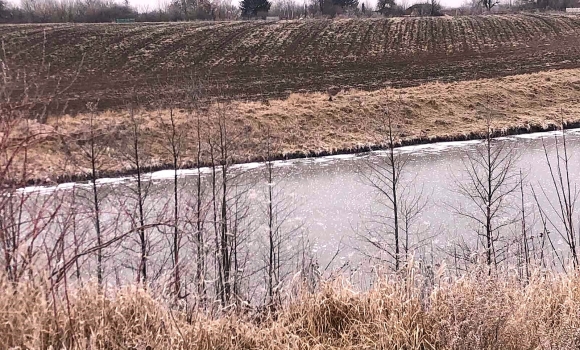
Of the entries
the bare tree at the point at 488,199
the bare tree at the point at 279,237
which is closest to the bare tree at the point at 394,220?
the bare tree at the point at 488,199

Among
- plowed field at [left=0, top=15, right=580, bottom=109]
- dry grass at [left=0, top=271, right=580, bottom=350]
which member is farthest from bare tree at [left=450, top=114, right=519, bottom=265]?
plowed field at [left=0, top=15, right=580, bottom=109]

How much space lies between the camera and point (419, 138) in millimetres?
20359

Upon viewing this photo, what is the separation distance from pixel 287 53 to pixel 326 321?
35.9 metres

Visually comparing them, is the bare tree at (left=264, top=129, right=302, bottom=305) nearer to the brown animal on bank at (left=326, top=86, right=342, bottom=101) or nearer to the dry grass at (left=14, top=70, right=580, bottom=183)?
the dry grass at (left=14, top=70, right=580, bottom=183)

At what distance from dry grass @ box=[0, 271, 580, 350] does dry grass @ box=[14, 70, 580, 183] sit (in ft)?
44.7

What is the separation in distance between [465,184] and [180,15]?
52.8 metres

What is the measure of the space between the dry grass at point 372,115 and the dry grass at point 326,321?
13629 mm

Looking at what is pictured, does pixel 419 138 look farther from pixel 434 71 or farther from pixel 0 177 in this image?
pixel 0 177

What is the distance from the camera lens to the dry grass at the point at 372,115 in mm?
19625

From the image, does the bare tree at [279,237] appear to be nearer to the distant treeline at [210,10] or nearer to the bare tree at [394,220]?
the bare tree at [394,220]

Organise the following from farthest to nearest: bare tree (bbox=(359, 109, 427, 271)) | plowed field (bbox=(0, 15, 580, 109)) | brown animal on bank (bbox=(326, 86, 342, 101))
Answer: plowed field (bbox=(0, 15, 580, 109)) < brown animal on bank (bbox=(326, 86, 342, 101)) < bare tree (bbox=(359, 109, 427, 271))

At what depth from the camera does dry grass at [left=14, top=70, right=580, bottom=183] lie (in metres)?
19.6

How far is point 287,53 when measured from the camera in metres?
38.0

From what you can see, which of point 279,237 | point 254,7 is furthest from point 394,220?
point 254,7
